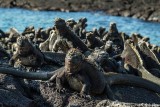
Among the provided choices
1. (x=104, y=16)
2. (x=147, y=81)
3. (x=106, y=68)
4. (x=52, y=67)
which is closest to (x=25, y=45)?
(x=52, y=67)

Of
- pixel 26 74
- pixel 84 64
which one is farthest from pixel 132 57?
pixel 84 64

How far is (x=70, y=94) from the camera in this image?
31.7 feet

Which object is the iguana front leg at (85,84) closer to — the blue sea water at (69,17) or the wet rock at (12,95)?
the wet rock at (12,95)

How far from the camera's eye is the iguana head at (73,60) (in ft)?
31.0

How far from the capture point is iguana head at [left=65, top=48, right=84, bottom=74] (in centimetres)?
946

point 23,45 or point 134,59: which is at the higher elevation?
point 23,45

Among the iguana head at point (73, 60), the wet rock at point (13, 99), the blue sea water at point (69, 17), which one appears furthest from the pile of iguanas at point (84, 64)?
the blue sea water at point (69, 17)

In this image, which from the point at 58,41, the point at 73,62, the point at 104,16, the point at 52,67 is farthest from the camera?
the point at 104,16

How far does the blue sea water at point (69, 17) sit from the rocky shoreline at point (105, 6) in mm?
1218

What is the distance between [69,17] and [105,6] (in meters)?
8.60

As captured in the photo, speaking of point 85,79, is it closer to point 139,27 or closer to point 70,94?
point 70,94

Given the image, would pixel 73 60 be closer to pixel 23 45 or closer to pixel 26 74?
pixel 26 74

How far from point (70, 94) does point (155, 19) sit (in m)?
48.0

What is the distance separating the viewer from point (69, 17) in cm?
5881
